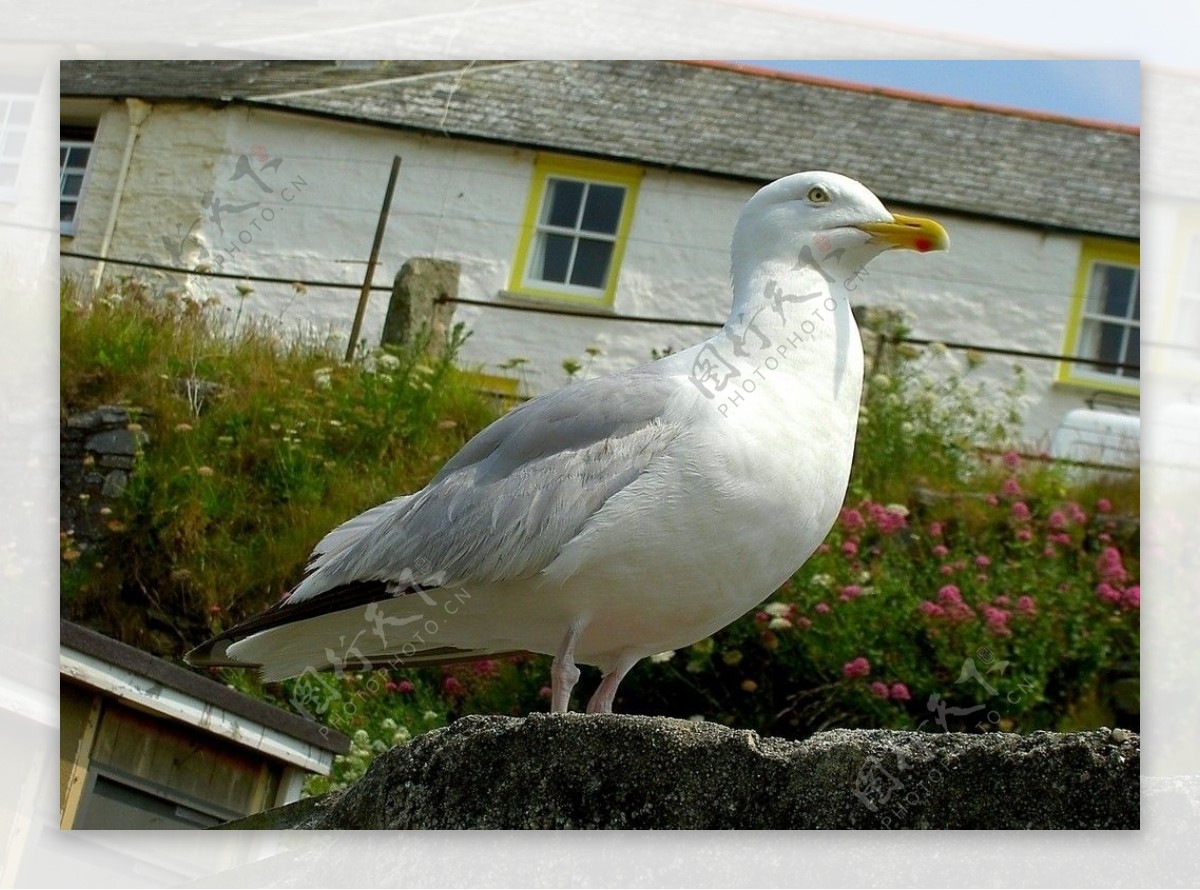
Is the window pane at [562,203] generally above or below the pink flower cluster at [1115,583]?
above

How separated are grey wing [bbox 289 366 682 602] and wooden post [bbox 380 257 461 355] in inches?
33.2

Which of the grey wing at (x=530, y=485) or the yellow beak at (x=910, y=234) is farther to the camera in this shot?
the yellow beak at (x=910, y=234)

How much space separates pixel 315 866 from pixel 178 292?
55.6 inches

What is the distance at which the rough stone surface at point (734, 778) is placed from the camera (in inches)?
98.3

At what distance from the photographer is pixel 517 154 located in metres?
3.75

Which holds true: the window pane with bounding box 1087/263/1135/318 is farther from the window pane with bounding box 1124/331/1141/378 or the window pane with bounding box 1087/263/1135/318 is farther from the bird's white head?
the bird's white head

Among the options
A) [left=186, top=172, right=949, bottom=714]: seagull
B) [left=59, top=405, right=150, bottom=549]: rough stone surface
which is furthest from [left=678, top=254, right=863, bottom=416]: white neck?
[left=59, top=405, right=150, bottom=549]: rough stone surface

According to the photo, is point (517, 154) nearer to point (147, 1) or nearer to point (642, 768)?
point (147, 1)

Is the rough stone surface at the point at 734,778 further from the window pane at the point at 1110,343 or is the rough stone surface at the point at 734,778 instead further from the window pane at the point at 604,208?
the window pane at the point at 604,208

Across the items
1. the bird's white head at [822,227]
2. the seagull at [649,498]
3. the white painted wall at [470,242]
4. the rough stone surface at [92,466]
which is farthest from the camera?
the white painted wall at [470,242]

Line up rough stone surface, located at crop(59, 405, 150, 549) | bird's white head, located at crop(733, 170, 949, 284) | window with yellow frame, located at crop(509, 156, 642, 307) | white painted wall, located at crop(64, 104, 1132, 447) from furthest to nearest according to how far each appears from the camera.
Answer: window with yellow frame, located at crop(509, 156, 642, 307)
white painted wall, located at crop(64, 104, 1132, 447)
rough stone surface, located at crop(59, 405, 150, 549)
bird's white head, located at crop(733, 170, 949, 284)

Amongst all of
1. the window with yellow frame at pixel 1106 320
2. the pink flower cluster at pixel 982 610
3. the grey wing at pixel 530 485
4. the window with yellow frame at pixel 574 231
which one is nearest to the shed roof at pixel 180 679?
the grey wing at pixel 530 485

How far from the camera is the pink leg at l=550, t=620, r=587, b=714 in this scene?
2.70 m

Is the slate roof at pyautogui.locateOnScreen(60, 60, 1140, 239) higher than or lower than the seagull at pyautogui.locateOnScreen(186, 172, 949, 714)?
higher
